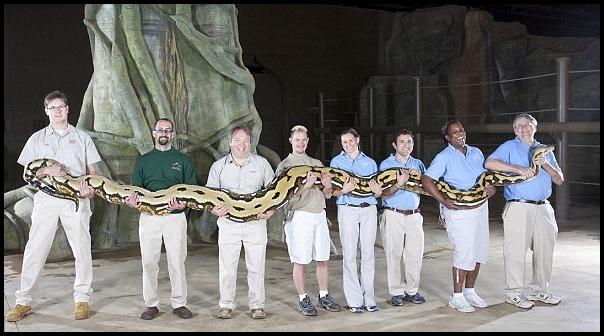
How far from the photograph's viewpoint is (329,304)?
4.98 meters

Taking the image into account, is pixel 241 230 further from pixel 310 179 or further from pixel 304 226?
pixel 310 179

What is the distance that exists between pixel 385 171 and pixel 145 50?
4.51 metres

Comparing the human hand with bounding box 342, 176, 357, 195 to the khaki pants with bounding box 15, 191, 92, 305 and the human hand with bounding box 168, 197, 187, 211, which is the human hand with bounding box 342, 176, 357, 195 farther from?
the khaki pants with bounding box 15, 191, 92, 305

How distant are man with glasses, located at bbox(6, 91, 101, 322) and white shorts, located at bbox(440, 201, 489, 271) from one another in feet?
9.35

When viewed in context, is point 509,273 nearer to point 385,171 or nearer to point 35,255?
point 385,171

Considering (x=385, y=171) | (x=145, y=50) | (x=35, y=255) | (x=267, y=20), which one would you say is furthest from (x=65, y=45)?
(x=385, y=171)

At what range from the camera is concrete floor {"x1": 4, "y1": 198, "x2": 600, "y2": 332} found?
4.62m

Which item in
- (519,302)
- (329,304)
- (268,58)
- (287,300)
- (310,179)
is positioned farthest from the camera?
(268,58)

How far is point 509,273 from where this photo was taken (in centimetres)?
524

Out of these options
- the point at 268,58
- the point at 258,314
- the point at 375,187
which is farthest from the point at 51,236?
Answer: the point at 268,58

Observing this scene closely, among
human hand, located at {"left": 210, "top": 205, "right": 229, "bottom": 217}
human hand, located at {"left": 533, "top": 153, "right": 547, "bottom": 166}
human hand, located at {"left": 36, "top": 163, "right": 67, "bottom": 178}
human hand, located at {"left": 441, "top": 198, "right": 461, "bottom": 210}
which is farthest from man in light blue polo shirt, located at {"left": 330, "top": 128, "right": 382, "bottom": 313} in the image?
human hand, located at {"left": 36, "top": 163, "right": 67, "bottom": 178}

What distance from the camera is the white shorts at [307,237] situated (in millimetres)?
4883

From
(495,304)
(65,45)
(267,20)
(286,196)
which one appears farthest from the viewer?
(267,20)

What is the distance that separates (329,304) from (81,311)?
1.93 meters
